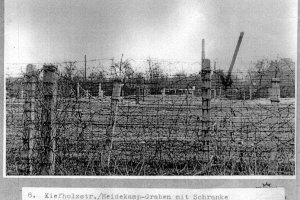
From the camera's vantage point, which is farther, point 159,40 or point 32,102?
point 32,102

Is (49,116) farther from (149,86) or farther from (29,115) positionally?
(149,86)

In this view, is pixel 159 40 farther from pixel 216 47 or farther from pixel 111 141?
pixel 111 141

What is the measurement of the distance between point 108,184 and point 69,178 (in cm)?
24

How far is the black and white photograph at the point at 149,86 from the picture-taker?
2787 mm

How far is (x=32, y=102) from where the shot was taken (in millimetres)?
3143

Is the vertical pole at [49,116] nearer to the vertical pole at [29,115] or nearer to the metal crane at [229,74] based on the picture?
the vertical pole at [29,115]

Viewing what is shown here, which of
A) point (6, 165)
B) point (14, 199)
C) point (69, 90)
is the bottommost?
point (14, 199)

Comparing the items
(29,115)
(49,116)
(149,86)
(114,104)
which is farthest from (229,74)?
(29,115)

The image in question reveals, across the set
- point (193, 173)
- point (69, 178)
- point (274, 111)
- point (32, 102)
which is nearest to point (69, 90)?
point (32, 102)

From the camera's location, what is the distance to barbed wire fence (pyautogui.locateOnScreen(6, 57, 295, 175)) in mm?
3051

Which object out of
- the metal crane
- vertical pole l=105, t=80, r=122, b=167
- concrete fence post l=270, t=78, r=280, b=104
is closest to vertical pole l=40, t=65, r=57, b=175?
vertical pole l=105, t=80, r=122, b=167

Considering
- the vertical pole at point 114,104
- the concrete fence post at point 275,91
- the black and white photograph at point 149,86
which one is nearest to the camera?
the black and white photograph at point 149,86

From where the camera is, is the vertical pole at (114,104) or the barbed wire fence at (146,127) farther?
the vertical pole at (114,104)

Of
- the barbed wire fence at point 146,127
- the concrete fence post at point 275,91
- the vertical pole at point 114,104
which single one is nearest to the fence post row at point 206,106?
the barbed wire fence at point 146,127
